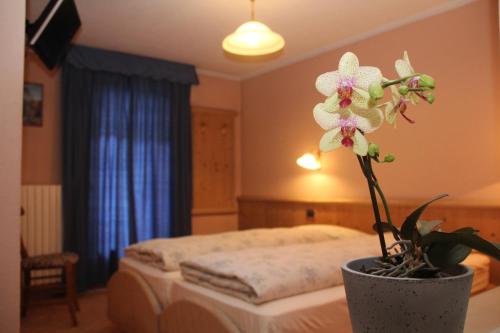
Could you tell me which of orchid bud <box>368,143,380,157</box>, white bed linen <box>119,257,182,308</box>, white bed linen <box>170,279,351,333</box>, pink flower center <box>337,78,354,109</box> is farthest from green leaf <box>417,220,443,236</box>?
white bed linen <box>119,257,182,308</box>

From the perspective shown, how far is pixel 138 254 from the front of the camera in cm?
272

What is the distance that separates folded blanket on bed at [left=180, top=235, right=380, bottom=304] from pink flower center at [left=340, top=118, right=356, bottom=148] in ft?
3.67

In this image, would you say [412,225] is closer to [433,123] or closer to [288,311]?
[288,311]

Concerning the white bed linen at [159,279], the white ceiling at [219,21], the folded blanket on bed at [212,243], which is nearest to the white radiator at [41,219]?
the folded blanket on bed at [212,243]

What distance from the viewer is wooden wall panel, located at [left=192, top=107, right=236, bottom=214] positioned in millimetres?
4723

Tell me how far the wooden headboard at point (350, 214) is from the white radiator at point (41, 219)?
6.62 feet

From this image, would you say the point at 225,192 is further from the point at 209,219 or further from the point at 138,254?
the point at 138,254

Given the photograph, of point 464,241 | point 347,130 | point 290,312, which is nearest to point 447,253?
point 464,241

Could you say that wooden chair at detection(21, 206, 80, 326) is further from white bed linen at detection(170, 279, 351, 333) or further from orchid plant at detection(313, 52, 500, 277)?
orchid plant at detection(313, 52, 500, 277)

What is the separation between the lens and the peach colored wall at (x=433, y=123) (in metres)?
2.79

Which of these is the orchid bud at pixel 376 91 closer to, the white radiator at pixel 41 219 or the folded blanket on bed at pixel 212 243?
the folded blanket on bed at pixel 212 243

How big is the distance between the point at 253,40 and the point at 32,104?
2.34 meters

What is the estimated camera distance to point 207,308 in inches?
69.7

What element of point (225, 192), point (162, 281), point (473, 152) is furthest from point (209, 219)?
point (473, 152)
